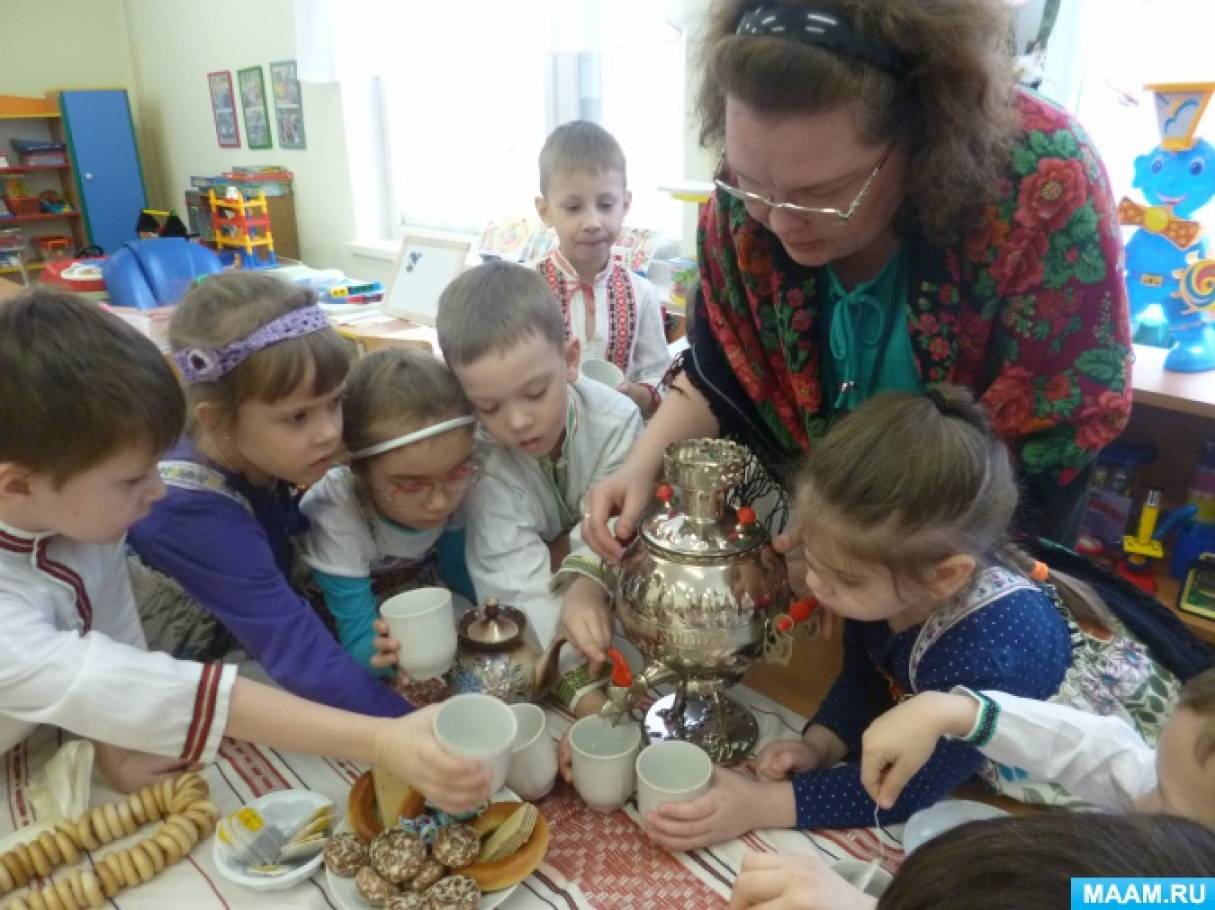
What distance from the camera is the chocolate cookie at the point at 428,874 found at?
682 mm

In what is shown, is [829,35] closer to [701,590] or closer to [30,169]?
[701,590]

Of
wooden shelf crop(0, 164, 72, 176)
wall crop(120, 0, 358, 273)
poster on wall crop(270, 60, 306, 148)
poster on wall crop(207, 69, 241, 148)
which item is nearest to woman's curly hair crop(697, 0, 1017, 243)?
wall crop(120, 0, 358, 273)

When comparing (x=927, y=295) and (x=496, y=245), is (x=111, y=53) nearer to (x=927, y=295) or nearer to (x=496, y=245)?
(x=496, y=245)

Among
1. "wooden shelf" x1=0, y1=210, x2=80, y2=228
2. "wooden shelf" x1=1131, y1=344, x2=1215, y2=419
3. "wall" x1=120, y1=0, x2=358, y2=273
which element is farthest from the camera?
"wooden shelf" x1=0, y1=210, x2=80, y2=228

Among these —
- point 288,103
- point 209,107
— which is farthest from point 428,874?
point 209,107

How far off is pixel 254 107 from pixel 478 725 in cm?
394

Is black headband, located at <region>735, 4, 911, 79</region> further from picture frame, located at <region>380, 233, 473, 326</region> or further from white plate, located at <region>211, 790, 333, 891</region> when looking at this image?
picture frame, located at <region>380, 233, 473, 326</region>

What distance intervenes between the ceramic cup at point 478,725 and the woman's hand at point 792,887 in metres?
0.21

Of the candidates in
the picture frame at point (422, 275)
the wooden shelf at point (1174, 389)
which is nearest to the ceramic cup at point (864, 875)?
the wooden shelf at point (1174, 389)

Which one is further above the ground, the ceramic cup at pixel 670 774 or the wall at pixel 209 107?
the wall at pixel 209 107

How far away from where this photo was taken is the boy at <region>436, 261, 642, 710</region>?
3.52 ft

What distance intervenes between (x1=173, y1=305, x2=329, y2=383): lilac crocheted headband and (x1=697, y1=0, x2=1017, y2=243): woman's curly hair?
54cm

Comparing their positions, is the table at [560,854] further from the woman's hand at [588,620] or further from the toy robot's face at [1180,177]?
the toy robot's face at [1180,177]

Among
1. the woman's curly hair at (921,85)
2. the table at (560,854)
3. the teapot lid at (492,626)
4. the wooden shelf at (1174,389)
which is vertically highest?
the woman's curly hair at (921,85)
